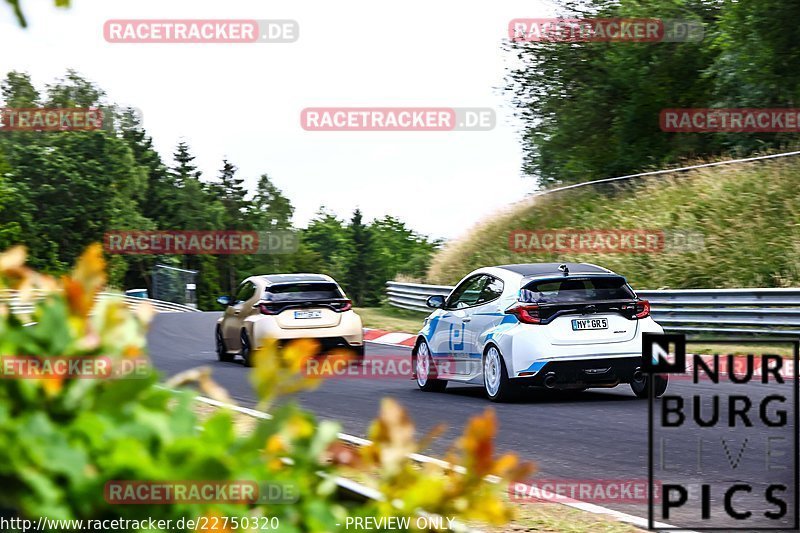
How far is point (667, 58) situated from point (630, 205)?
7520 mm

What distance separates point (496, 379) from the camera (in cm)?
1330

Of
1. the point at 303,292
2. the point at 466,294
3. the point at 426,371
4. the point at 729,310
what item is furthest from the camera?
the point at 729,310

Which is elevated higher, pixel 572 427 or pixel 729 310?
pixel 729 310

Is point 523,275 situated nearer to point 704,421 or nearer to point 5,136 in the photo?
point 704,421

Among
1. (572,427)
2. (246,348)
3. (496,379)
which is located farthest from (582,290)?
(246,348)

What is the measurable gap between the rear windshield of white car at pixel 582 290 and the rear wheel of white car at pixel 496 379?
0.76 m

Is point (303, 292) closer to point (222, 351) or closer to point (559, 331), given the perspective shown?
point (222, 351)

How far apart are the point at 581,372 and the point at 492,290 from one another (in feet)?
5.26

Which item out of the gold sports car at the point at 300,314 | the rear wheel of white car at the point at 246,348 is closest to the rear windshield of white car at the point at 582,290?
the gold sports car at the point at 300,314

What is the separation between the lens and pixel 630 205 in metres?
33.6

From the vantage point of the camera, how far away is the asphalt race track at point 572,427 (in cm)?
845

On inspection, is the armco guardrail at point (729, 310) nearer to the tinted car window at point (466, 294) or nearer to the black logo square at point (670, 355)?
the tinted car window at point (466, 294)

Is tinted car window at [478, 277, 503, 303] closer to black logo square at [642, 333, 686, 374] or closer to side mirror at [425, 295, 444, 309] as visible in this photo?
side mirror at [425, 295, 444, 309]

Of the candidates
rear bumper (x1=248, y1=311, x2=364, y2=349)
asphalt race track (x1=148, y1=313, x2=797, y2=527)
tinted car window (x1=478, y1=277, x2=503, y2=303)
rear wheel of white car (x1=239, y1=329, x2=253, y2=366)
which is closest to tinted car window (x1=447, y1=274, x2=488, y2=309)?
tinted car window (x1=478, y1=277, x2=503, y2=303)
